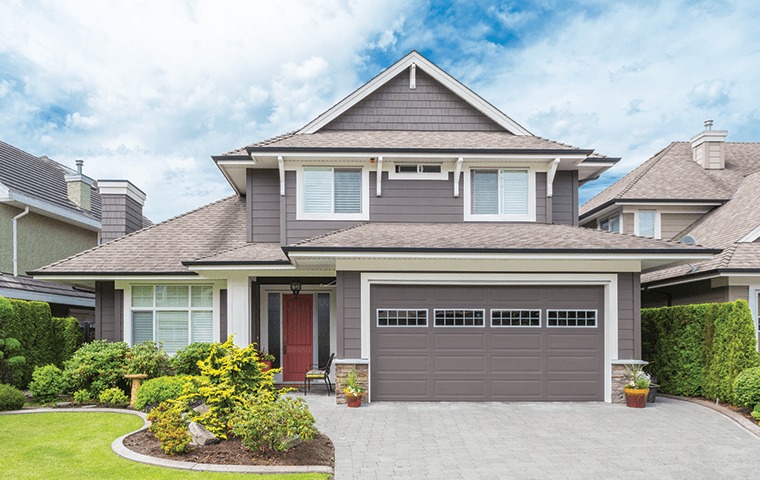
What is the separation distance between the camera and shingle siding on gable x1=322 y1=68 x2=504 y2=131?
15.4 meters

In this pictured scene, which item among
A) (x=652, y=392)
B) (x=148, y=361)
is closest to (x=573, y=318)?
(x=652, y=392)

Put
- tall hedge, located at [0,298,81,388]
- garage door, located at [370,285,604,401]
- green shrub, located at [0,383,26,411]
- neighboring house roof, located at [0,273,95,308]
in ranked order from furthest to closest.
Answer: neighboring house roof, located at [0,273,95,308], tall hedge, located at [0,298,81,388], garage door, located at [370,285,604,401], green shrub, located at [0,383,26,411]

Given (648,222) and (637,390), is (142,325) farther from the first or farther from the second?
(648,222)

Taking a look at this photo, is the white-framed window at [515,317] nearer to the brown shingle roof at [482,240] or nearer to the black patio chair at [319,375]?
the brown shingle roof at [482,240]

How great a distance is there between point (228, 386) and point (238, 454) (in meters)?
1.06

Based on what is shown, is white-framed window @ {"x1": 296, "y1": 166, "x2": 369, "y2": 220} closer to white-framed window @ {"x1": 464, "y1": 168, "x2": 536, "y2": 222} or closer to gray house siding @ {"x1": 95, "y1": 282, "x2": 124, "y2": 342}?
white-framed window @ {"x1": 464, "y1": 168, "x2": 536, "y2": 222}

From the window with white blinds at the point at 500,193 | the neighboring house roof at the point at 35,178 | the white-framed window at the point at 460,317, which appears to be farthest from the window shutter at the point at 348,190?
the neighboring house roof at the point at 35,178

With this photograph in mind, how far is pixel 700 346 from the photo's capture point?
12438mm

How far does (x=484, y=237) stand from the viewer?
12.1 metres

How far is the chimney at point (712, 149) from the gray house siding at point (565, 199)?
8.76 metres

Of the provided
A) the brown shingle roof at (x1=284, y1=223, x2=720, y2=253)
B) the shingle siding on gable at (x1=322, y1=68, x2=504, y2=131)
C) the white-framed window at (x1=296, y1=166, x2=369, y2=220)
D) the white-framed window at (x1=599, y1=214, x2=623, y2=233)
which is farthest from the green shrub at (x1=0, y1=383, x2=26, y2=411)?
the white-framed window at (x1=599, y1=214, x2=623, y2=233)

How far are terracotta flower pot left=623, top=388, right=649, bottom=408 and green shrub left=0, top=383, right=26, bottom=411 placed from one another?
1274 cm

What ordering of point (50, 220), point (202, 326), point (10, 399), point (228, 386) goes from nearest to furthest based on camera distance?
point (228, 386)
point (10, 399)
point (202, 326)
point (50, 220)

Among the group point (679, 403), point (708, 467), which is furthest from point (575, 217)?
point (708, 467)
